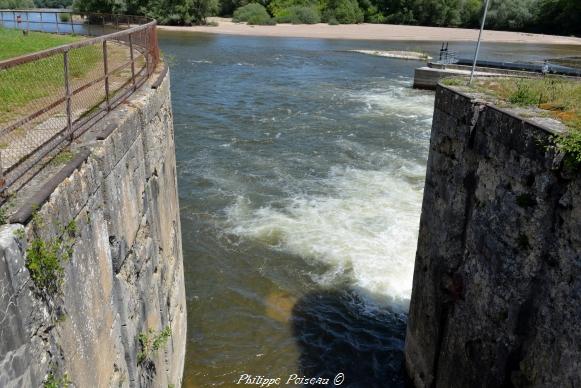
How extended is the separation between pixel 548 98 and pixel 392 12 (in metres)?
95.4

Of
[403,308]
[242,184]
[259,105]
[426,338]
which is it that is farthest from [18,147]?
[259,105]

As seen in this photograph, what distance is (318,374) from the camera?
9.30 meters

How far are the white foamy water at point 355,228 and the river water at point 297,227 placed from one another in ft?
0.10

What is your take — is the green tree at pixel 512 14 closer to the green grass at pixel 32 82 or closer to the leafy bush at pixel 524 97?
the leafy bush at pixel 524 97

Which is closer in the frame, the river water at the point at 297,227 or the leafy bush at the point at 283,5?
the river water at the point at 297,227

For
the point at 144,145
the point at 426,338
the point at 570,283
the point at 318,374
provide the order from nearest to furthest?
1. the point at 570,283
2. the point at 144,145
3. the point at 426,338
4. the point at 318,374

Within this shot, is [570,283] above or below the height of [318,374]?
above

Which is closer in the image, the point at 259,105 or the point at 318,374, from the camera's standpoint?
the point at 318,374

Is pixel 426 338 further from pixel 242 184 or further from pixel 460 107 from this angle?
pixel 242 184

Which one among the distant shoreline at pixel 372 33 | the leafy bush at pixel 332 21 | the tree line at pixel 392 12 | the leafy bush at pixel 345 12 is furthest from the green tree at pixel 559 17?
the leafy bush at pixel 332 21

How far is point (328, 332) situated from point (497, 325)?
14.9 feet

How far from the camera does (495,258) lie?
6.27m

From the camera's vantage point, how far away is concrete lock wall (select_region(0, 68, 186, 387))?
3432 mm

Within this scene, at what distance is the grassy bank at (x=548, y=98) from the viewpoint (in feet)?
16.9
